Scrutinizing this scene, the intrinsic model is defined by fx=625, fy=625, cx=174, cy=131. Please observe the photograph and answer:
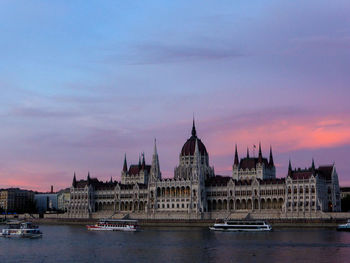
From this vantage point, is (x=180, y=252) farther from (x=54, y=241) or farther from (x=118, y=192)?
(x=118, y=192)

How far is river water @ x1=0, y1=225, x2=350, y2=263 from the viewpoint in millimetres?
75562

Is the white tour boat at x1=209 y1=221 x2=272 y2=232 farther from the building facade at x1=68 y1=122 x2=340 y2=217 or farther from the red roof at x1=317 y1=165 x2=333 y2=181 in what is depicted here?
the red roof at x1=317 y1=165 x2=333 y2=181

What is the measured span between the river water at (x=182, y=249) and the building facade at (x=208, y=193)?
2228 inches

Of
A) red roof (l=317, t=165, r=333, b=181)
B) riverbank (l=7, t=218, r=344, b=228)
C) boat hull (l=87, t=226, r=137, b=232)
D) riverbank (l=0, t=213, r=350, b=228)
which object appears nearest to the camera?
boat hull (l=87, t=226, r=137, b=232)

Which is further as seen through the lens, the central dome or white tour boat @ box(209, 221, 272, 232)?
the central dome

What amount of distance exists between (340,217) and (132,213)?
6525 cm

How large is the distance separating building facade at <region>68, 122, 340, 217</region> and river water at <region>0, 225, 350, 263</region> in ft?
186

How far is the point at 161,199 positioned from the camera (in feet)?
608

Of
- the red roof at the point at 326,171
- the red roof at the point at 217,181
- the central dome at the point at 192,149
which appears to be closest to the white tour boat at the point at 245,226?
the red roof at the point at 326,171

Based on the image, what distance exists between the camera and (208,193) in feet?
600

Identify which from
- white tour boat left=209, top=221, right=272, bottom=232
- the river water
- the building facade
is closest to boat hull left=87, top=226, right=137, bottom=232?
white tour boat left=209, top=221, right=272, bottom=232

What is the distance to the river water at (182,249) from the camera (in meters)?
75.6

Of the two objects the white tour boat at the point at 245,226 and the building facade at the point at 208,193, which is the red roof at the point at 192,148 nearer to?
the building facade at the point at 208,193

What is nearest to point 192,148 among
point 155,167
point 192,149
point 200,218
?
point 192,149
